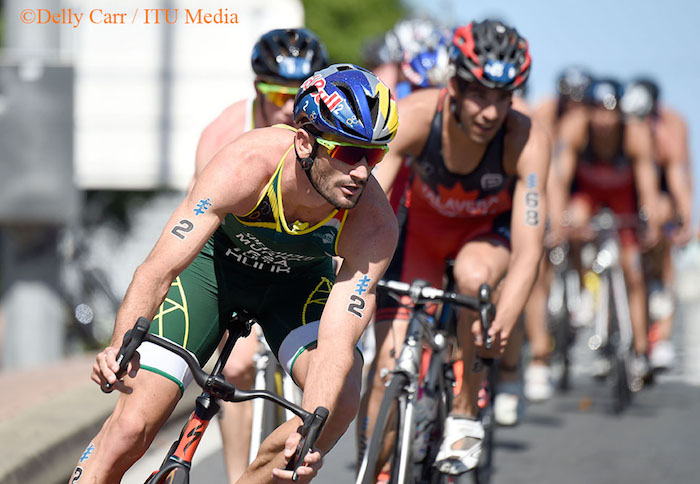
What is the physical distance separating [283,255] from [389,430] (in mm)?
1128

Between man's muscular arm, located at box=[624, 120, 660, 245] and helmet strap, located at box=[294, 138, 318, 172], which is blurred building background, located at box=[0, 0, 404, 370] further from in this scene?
helmet strap, located at box=[294, 138, 318, 172]

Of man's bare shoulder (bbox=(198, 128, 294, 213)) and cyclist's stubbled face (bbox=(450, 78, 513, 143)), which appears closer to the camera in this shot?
man's bare shoulder (bbox=(198, 128, 294, 213))

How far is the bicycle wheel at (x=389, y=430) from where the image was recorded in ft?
17.9

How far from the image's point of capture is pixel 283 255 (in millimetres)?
4980

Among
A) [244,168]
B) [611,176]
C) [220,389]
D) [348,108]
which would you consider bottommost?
[611,176]

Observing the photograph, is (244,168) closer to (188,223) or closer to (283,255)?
(188,223)

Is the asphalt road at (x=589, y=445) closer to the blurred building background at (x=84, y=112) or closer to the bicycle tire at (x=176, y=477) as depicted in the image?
the blurred building background at (x=84, y=112)

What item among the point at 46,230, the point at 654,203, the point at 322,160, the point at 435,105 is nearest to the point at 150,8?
the point at 46,230

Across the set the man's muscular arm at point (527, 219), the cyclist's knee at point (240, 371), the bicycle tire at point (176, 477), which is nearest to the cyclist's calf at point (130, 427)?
the bicycle tire at point (176, 477)

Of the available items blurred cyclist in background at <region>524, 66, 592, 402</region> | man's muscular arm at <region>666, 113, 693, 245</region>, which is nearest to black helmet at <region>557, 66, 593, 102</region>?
blurred cyclist in background at <region>524, 66, 592, 402</region>

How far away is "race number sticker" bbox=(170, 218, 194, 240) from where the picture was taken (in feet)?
14.5

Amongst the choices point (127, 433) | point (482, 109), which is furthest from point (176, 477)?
point (482, 109)

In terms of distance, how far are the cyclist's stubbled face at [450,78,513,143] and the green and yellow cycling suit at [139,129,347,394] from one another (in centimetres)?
128

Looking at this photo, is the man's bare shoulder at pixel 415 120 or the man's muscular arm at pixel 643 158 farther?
the man's muscular arm at pixel 643 158
